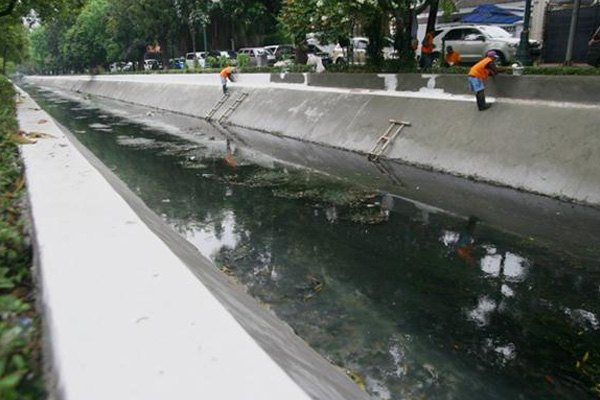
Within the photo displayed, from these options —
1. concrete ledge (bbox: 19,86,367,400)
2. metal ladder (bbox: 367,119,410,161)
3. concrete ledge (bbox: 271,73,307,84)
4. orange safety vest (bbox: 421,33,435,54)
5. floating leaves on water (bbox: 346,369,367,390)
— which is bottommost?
floating leaves on water (bbox: 346,369,367,390)

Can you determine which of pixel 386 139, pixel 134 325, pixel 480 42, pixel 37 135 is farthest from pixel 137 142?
pixel 134 325

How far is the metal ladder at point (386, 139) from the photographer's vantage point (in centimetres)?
1326

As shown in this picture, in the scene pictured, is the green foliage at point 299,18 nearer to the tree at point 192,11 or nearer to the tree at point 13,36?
the tree at point 13,36

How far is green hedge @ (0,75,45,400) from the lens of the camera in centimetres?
203

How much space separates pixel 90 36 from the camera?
59.3 metres

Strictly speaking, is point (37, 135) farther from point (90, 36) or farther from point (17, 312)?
point (90, 36)

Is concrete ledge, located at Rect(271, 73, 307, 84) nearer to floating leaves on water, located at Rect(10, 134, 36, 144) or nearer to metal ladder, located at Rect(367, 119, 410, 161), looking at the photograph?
metal ladder, located at Rect(367, 119, 410, 161)

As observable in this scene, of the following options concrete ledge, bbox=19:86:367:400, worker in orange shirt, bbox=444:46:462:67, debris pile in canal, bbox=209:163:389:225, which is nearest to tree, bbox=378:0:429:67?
worker in orange shirt, bbox=444:46:462:67

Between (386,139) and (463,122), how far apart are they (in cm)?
221

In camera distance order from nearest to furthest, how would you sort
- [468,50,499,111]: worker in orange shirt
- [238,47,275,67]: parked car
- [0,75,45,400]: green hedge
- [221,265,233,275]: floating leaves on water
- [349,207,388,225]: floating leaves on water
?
[0,75,45,400]: green hedge
[221,265,233,275]: floating leaves on water
[349,207,388,225]: floating leaves on water
[468,50,499,111]: worker in orange shirt
[238,47,275,67]: parked car

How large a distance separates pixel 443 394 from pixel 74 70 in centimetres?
9051

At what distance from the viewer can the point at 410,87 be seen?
1435 centimetres

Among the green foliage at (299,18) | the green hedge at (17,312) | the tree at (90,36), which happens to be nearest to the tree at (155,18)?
the tree at (90,36)

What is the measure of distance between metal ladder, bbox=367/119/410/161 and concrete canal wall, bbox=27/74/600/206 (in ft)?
0.57
